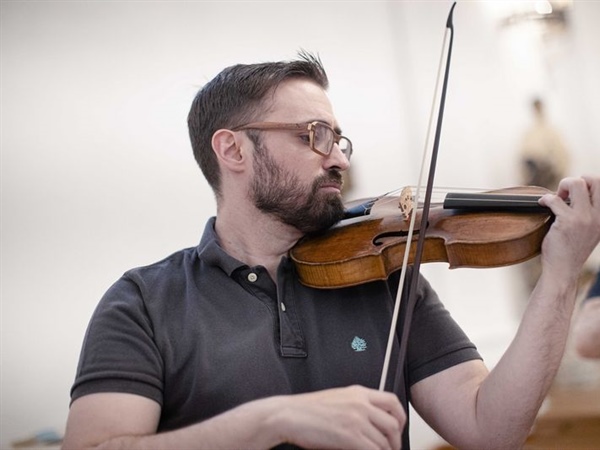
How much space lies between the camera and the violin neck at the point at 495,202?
1.34m

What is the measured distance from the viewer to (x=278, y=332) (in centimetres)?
144

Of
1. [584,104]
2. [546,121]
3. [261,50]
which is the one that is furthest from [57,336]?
[584,104]

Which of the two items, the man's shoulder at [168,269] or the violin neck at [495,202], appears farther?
the man's shoulder at [168,269]

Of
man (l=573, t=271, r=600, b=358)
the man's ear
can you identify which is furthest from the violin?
man (l=573, t=271, r=600, b=358)

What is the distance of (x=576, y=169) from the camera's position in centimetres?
396

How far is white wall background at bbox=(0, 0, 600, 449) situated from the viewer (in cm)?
273

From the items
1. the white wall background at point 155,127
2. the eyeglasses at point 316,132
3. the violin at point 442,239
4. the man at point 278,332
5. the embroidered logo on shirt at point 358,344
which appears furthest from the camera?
the white wall background at point 155,127

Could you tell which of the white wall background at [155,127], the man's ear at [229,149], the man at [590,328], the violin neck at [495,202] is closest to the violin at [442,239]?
the violin neck at [495,202]

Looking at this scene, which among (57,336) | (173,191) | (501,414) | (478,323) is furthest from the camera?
(478,323)

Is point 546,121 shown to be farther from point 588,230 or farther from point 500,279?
point 588,230

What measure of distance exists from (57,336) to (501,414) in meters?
1.86

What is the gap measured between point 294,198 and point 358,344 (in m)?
0.33

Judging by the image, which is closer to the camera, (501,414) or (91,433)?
(91,433)

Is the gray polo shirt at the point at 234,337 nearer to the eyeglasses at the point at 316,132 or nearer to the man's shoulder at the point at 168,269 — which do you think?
the man's shoulder at the point at 168,269
